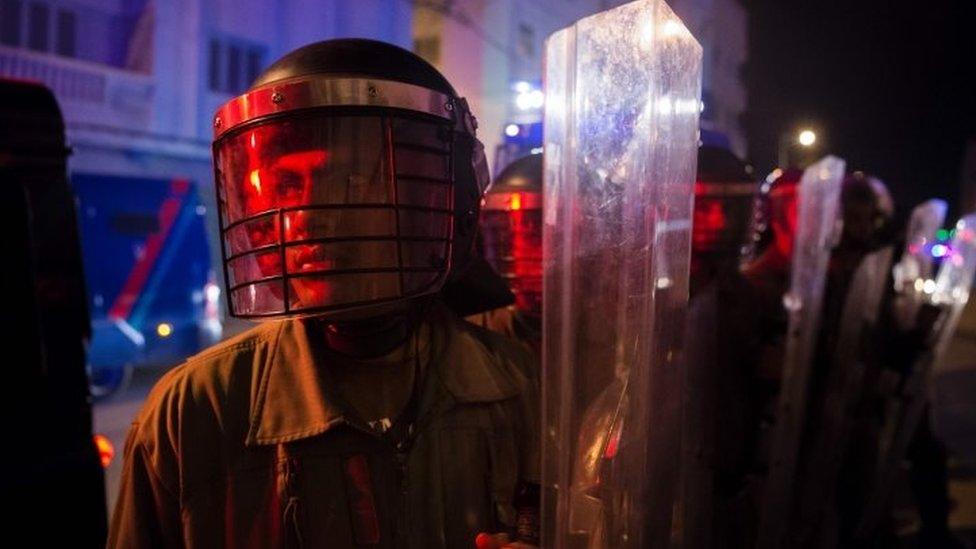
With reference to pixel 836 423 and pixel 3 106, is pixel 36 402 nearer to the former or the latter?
pixel 3 106

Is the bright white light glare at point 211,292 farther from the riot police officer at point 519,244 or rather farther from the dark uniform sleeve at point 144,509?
the dark uniform sleeve at point 144,509

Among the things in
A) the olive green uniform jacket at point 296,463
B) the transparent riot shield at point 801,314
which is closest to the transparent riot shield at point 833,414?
the transparent riot shield at point 801,314

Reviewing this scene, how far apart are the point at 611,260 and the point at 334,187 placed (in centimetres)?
69

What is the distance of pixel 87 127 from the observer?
12.8 meters

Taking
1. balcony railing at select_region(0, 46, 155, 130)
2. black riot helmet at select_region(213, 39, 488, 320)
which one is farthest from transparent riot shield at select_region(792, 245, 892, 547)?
balcony railing at select_region(0, 46, 155, 130)

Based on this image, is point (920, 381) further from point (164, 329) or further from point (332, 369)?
point (164, 329)

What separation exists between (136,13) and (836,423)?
49.0ft

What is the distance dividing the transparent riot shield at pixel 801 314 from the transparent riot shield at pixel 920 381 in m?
1.19

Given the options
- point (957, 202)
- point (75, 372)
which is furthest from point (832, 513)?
point (957, 202)

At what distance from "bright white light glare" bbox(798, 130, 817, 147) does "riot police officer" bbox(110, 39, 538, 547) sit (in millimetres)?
4812

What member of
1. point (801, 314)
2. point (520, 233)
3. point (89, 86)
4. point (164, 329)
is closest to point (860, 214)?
point (801, 314)

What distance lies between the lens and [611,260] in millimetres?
958

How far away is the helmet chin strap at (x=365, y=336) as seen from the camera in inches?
60.3

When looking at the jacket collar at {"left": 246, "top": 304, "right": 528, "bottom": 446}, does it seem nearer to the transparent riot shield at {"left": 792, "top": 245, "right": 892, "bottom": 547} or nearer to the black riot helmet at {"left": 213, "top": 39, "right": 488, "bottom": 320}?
the black riot helmet at {"left": 213, "top": 39, "right": 488, "bottom": 320}
